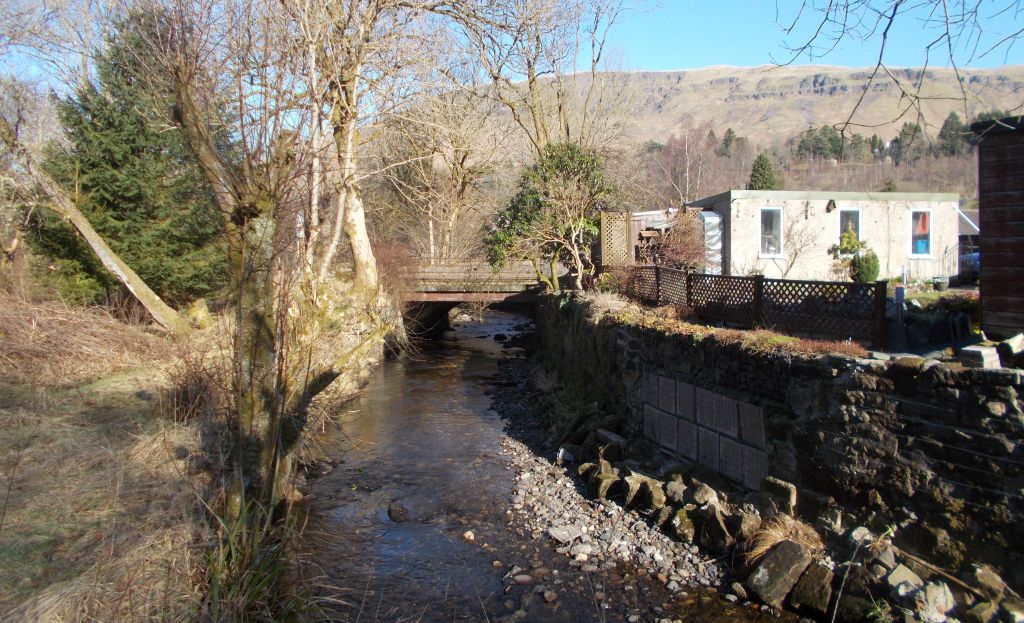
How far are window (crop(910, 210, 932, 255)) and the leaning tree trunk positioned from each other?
1880 centimetres

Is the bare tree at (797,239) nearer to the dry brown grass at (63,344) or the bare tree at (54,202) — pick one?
the bare tree at (54,202)

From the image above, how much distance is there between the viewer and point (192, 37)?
17.0 feet

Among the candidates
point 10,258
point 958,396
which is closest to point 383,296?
point 10,258

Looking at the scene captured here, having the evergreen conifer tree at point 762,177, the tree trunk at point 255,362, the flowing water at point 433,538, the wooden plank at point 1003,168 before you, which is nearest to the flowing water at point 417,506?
the flowing water at point 433,538

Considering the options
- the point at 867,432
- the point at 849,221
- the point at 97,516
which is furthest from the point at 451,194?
the point at 867,432

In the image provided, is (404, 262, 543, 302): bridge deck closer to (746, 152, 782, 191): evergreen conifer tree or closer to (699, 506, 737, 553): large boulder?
(699, 506, 737, 553): large boulder

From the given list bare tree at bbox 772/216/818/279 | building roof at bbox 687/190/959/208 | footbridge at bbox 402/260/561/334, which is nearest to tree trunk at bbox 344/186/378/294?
footbridge at bbox 402/260/561/334

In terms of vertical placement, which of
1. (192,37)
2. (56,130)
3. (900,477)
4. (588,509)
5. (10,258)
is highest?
(56,130)

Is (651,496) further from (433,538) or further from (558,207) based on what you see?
(558,207)

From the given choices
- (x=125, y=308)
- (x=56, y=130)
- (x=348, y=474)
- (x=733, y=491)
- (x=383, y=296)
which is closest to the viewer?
(x=733, y=491)

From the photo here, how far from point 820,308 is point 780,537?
2952 mm

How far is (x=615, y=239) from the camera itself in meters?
17.6

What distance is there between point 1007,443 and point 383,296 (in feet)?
50.6

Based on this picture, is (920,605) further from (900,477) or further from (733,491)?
(733,491)
